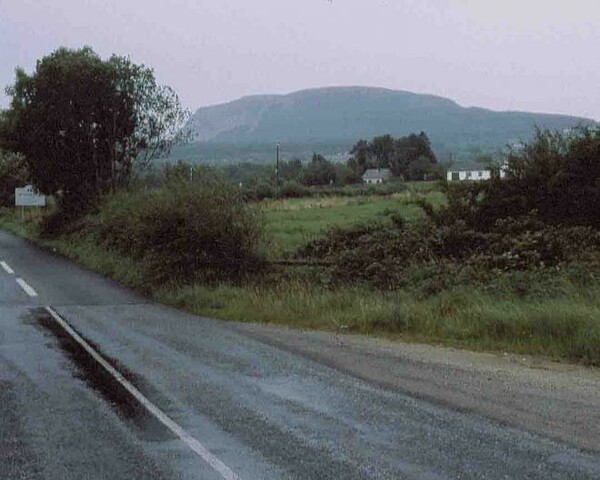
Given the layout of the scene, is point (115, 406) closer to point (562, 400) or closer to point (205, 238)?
point (562, 400)

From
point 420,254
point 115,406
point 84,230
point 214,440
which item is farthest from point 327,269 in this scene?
point 84,230

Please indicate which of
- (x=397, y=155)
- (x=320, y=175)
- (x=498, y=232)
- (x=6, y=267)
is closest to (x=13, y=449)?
(x=498, y=232)

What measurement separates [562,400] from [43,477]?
4922mm

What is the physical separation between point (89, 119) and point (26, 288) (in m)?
19.7

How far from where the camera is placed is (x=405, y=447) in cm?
696

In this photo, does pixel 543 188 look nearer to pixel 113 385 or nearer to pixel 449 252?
pixel 449 252

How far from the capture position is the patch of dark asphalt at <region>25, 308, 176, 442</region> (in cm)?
772

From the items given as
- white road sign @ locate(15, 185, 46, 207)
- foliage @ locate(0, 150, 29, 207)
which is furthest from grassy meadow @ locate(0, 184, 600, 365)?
foliage @ locate(0, 150, 29, 207)

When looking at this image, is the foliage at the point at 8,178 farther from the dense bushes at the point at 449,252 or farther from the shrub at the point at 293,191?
the dense bushes at the point at 449,252

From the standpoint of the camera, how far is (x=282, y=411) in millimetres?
8367

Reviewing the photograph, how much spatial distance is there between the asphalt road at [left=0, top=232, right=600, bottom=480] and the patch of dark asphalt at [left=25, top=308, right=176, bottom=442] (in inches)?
1.1

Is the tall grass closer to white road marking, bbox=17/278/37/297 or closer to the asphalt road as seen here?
the asphalt road

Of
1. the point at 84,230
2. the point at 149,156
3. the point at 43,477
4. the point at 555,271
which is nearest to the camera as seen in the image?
the point at 43,477

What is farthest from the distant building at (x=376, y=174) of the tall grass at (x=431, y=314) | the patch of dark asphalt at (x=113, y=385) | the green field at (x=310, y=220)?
the patch of dark asphalt at (x=113, y=385)
